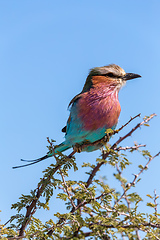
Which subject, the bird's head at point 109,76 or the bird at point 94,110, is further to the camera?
the bird's head at point 109,76

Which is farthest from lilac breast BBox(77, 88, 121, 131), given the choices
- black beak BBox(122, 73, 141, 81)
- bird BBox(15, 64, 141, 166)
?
black beak BBox(122, 73, 141, 81)

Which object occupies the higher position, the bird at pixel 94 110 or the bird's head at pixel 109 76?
the bird's head at pixel 109 76

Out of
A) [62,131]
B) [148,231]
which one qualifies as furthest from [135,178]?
[62,131]

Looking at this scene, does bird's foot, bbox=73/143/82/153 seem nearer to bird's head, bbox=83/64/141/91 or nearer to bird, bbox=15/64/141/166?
bird, bbox=15/64/141/166

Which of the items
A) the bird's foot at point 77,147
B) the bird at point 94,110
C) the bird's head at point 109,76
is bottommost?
the bird's foot at point 77,147

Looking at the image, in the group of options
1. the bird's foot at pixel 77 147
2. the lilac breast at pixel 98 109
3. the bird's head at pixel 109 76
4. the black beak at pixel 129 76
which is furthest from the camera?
the black beak at pixel 129 76

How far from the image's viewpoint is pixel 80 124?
13.5ft

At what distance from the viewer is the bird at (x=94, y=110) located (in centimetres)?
407

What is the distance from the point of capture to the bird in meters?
4.07

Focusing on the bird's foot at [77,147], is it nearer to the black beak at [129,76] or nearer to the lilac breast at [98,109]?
the lilac breast at [98,109]

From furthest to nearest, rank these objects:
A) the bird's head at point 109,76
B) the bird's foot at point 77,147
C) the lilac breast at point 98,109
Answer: the bird's head at point 109,76
the bird's foot at point 77,147
the lilac breast at point 98,109

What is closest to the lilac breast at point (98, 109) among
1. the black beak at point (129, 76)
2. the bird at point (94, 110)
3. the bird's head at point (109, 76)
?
the bird at point (94, 110)

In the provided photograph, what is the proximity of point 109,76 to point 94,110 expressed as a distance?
31.0 inches

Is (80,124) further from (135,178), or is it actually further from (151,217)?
(151,217)
